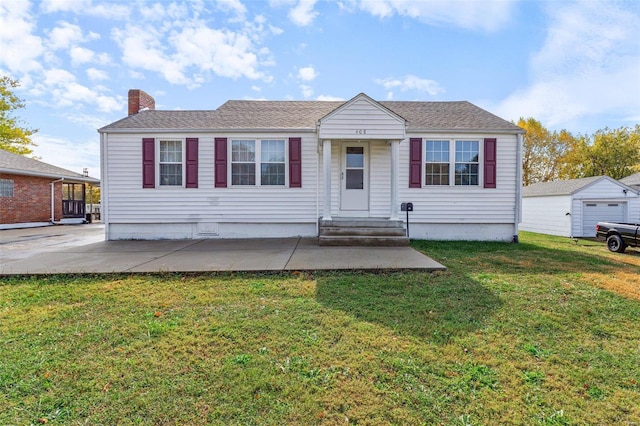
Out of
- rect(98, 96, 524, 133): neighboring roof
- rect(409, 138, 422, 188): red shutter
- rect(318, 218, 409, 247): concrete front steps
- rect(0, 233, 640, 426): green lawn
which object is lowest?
rect(0, 233, 640, 426): green lawn

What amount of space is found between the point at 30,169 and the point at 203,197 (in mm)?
13116

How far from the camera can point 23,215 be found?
15320mm

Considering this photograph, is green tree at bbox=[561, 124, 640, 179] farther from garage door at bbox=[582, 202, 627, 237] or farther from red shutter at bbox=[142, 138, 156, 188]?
red shutter at bbox=[142, 138, 156, 188]

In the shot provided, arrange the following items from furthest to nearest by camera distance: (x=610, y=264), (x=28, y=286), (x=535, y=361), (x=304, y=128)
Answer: (x=304, y=128) → (x=610, y=264) → (x=28, y=286) → (x=535, y=361)

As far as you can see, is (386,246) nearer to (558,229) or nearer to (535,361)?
(535,361)

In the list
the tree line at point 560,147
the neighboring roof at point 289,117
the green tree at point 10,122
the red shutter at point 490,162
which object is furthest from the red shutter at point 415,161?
the green tree at point 10,122

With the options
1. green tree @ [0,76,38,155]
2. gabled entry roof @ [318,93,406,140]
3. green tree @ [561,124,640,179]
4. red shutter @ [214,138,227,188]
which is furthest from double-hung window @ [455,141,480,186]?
green tree @ [0,76,38,155]

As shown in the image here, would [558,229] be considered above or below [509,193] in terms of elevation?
below

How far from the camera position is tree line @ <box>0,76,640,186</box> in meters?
23.8

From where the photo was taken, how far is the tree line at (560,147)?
23.8 meters

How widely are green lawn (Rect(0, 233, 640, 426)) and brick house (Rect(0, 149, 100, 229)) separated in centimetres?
1415

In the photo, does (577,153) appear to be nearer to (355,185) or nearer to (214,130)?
(355,185)

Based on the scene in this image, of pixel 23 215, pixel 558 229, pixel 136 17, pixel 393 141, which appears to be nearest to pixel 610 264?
pixel 393 141

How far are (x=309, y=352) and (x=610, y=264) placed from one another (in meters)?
7.96
